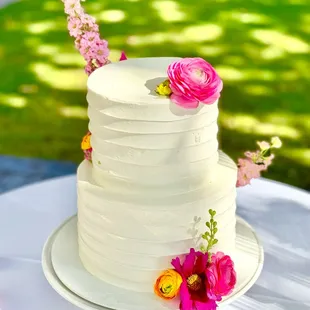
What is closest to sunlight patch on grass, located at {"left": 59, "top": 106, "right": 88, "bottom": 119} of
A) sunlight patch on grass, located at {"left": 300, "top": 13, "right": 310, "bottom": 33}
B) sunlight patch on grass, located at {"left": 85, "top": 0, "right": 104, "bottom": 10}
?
sunlight patch on grass, located at {"left": 85, "top": 0, "right": 104, "bottom": 10}

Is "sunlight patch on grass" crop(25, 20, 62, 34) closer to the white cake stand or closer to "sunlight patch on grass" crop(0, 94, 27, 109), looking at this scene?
"sunlight patch on grass" crop(0, 94, 27, 109)

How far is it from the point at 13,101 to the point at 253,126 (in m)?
1.28

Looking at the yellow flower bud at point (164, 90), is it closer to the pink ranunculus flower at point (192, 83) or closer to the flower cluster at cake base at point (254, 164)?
the pink ranunculus flower at point (192, 83)

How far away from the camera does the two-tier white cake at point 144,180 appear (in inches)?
45.6

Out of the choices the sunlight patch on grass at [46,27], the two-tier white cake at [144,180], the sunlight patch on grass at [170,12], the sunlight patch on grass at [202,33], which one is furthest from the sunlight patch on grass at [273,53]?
the two-tier white cake at [144,180]

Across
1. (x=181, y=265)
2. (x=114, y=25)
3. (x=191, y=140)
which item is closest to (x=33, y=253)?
(x=181, y=265)

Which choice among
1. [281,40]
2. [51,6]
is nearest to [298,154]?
[281,40]

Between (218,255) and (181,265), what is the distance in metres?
0.08

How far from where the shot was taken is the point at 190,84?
1156 mm

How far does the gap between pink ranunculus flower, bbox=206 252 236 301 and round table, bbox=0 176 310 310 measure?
86mm

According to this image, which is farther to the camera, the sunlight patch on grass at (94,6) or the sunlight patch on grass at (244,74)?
the sunlight patch on grass at (94,6)

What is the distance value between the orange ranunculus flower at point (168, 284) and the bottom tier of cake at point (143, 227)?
0.04 meters

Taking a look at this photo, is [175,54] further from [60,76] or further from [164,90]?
[164,90]

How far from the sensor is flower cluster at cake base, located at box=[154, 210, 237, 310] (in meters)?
1.19
